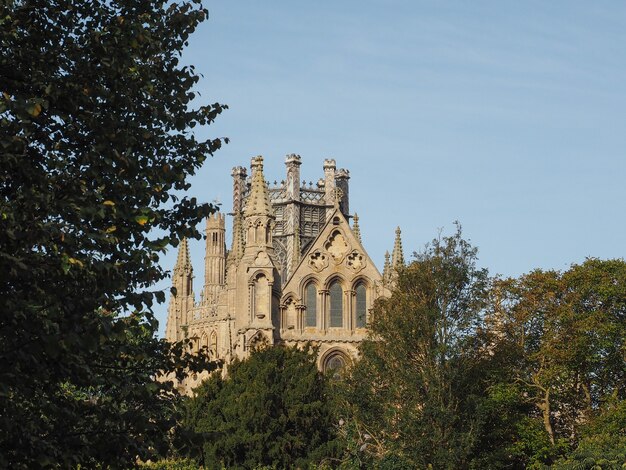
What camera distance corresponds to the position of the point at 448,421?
49531 millimetres

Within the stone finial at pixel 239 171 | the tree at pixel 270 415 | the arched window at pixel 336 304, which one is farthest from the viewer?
the stone finial at pixel 239 171

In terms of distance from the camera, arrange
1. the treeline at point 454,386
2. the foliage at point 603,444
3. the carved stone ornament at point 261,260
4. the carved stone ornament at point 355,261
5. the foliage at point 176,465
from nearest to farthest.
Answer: the foliage at point 603,444, the treeline at point 454,386, the foliage at point 176,465, the carved stone ornament at point 261,260, the carved stone ornament at point 355,261

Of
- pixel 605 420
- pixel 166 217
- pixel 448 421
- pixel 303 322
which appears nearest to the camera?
pixel 166 217

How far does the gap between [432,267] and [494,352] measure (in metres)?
5.76

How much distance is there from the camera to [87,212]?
60.4 feet

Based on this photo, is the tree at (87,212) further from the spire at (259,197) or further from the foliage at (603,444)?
the spire at (259,197)

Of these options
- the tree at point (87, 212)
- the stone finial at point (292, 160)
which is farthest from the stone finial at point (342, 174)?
the tree at point (87, 212)

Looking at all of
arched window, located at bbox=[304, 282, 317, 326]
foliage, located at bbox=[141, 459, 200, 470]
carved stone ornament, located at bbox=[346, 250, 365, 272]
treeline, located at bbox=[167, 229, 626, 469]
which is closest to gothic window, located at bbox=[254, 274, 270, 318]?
arched window, located at bbox=[304, 282, 317, 326]

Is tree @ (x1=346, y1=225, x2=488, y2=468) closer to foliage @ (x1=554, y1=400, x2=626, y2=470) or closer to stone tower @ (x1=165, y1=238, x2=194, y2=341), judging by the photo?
foliage @ (x1=554, y1=400, x2=626, y2=470)

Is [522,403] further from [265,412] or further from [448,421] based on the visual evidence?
[265,412]

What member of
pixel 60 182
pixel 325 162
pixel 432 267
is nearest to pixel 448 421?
pixel 432 267

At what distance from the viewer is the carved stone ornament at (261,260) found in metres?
69.8

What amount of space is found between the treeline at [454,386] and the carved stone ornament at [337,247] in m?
12.9

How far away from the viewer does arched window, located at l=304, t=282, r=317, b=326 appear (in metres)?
72.4
